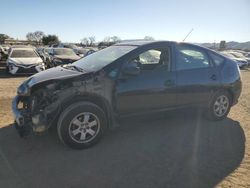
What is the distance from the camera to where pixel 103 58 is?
4.66 m

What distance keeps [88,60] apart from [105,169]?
2188mm

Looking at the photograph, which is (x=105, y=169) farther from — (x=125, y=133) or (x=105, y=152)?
(x=125, y=133)

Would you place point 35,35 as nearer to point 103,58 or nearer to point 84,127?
point 103,58

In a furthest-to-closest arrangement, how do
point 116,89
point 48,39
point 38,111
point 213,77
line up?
Result: point 48,39
point 213,77
point 116,89
point 38,111

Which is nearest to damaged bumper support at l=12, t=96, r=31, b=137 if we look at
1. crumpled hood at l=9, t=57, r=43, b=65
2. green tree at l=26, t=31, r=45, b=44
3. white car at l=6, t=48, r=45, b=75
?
white car at l=6, t=48, r=45, b=75

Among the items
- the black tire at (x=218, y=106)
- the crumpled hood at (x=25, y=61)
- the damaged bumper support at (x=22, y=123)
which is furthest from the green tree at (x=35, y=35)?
the damaged bumper support at (x=22, y=123)

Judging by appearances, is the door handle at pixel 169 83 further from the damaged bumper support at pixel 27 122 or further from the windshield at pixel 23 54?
the windshield at pixel 23 54

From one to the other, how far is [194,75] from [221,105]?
112 cm

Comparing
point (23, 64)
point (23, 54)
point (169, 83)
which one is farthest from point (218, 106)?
point (23, 54)

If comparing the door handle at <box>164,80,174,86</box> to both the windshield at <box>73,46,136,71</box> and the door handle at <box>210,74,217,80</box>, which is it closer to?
the windshield at <box>73,46,136,71</box>

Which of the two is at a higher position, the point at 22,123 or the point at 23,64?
the point at 22,123

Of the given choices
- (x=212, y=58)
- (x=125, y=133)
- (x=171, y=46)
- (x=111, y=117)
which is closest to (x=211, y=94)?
(x=212, y=58)

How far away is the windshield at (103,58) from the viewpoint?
430 centimetres

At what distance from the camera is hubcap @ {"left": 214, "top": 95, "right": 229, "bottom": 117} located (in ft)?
18.1
